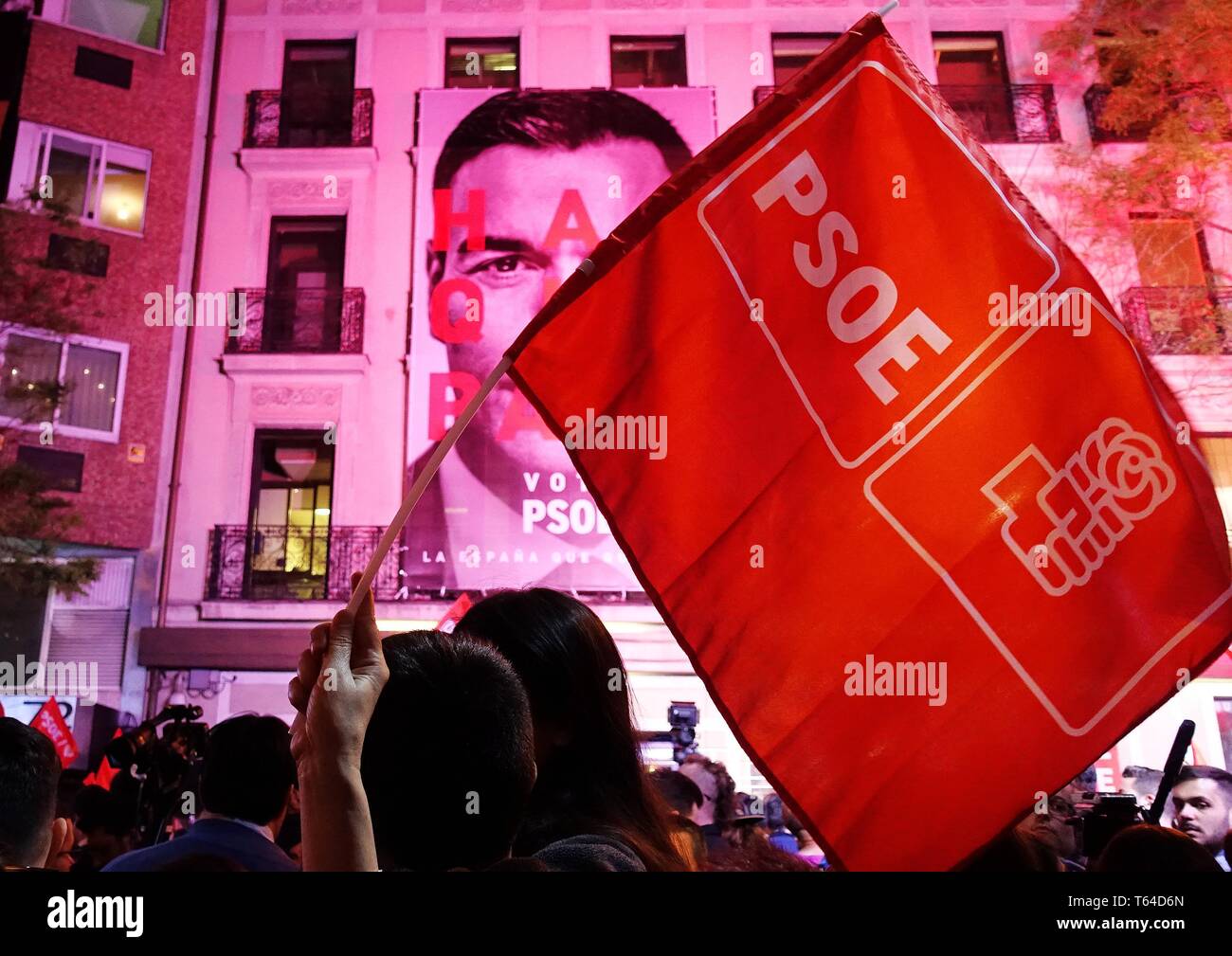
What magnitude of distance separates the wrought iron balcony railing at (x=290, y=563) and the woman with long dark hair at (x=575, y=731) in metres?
6.81

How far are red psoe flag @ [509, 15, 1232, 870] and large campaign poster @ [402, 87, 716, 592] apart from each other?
6.46 m

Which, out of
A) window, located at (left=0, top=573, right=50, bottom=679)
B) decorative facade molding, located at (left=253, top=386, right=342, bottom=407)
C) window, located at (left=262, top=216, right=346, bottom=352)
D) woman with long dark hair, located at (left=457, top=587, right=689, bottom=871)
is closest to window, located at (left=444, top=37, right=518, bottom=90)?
window, located at (left=262, top=216, right=346, bottom=352)

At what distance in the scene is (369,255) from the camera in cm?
896

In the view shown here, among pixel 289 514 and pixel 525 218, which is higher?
pixel 525 218

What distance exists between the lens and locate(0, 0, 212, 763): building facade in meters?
7.93

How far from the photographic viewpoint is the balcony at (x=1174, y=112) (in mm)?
7832

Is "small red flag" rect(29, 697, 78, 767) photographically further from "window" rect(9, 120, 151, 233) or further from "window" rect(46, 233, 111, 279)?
"window" rect(9, 120, 151, 233)

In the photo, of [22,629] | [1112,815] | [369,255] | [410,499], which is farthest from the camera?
[369,255]

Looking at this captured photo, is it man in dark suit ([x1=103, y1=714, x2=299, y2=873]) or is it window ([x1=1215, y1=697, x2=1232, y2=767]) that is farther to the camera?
window ([x1=1215, y1=697, x2=1232, y2=767])

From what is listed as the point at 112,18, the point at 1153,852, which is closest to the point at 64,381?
the point at 112,18

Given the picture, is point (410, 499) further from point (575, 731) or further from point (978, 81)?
point (978, 81)

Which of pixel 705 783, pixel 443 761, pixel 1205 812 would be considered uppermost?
pixel 443 761

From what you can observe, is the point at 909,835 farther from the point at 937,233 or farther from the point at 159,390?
the point at 159,390

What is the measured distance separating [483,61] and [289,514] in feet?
13.8
